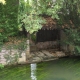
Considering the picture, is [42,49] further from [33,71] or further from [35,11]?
[35,11]

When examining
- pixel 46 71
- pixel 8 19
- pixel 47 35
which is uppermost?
pixel 8 19

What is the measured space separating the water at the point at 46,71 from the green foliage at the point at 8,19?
6.86ft

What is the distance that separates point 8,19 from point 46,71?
3.88m

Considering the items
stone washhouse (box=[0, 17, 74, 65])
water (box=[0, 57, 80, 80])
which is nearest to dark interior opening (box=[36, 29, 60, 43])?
stone washhouse (box=[0, 17, 74, 65])

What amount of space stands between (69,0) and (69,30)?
2072 millimetres

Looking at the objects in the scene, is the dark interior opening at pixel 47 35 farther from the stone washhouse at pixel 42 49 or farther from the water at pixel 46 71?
the water at pixel 46 71

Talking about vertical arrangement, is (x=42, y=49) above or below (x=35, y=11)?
below

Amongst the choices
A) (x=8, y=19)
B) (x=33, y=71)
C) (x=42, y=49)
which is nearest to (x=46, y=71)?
(x=33, y=71)

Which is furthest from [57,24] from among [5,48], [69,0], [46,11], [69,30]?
[5,48]

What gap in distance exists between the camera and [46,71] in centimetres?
1223

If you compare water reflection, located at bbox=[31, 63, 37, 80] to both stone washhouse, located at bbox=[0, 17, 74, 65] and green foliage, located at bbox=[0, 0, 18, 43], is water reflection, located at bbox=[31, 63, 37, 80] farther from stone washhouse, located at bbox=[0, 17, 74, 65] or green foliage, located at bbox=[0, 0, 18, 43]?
green foliage, located at bbox=[0, 0, 18, 43]

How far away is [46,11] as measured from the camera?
38.7ft

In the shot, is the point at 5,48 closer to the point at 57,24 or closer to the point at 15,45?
the point at 15,45

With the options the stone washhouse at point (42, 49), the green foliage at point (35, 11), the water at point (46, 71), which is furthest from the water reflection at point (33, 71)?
the green foliage at point (35, 11)
